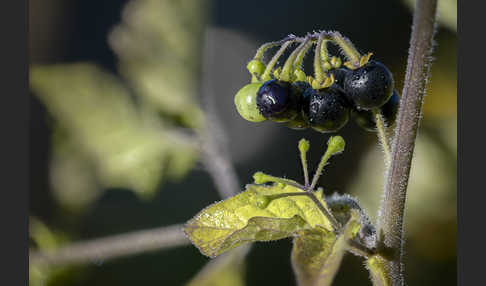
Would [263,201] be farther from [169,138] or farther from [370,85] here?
[169,138]

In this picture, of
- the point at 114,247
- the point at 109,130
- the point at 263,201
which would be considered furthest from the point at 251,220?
the point at 109,130

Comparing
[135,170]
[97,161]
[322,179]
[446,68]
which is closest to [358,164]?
[322,179]

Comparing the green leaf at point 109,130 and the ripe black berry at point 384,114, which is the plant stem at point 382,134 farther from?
the green leaf at point 109,130

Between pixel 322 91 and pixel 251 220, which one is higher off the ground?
pixel 322 91

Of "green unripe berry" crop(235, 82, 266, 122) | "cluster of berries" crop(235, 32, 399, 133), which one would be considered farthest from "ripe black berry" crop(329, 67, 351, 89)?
"green unripe berry" crop(235, 82, 266, 122)

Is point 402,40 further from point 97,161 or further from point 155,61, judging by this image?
point 97,161

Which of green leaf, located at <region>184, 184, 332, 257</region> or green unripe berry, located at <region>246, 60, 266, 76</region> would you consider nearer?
green leaf, located at <region>184, 184, 332, 257</region>

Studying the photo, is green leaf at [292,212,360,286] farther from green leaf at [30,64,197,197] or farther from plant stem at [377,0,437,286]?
green leaf at [30,64,197,197]
